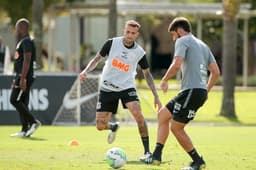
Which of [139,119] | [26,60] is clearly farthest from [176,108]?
[26,60]

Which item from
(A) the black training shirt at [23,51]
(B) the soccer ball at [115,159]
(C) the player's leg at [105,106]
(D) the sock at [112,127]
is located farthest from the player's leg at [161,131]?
(A) the black training shirt at [23,51]

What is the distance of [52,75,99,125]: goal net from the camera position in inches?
912

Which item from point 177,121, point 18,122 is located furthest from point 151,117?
point 177,121

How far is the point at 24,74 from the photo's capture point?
57.0ft

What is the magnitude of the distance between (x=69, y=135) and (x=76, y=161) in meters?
6.02

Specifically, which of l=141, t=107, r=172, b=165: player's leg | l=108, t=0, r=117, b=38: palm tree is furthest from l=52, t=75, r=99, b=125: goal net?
l=141, t=107, r=172, b=165: player's leg

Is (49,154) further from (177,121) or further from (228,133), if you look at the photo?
(228,133)

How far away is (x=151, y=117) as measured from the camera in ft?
86.4

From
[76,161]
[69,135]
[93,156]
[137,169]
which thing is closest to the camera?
[137,169]

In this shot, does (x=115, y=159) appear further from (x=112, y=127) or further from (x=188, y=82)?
(x=112, y=127)

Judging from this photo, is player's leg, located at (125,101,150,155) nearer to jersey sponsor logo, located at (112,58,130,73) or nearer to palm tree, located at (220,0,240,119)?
jersey sponsor logo, located at (112,58,130,73)

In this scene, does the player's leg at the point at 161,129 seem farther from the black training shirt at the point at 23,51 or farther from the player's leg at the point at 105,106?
the black training shirt at the point at 23,51

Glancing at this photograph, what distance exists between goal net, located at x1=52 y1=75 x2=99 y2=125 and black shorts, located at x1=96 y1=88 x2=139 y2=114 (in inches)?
368

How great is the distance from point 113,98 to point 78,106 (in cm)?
971
